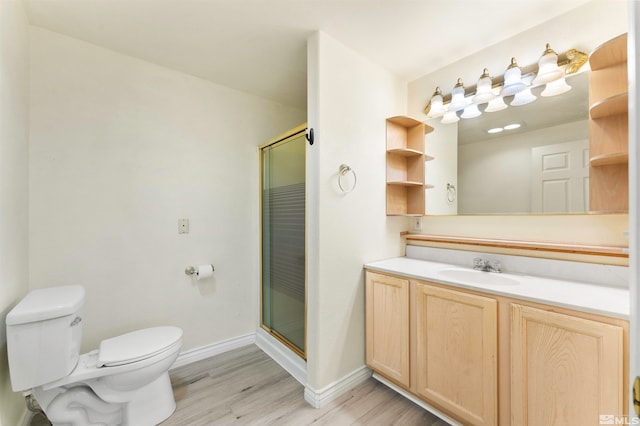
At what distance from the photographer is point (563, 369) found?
1090 mm

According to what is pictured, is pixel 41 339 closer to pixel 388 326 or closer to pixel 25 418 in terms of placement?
pixel 25 418

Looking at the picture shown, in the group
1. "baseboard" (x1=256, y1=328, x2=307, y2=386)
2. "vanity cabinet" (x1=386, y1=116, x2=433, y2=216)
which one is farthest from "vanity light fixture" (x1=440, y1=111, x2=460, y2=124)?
"baseboard" (x1=256, y1=328, x2=307, y2=386)

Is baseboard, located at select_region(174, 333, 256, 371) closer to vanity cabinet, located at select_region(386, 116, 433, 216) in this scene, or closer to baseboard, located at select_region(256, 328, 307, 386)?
baseboard, located at select_region(256, 328, 307, 386)

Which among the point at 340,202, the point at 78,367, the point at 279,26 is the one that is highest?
the point at 279,26

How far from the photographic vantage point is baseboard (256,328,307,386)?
193cm

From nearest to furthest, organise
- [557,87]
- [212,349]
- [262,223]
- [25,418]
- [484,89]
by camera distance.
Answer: [25,418]
[557,87]
[484,89]
[212,349]
[262,223]

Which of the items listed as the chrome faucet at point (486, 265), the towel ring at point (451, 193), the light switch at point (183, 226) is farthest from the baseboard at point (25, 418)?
the towel ring at point (451, 193)

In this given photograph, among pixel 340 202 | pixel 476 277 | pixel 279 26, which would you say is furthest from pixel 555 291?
pixel 279 26

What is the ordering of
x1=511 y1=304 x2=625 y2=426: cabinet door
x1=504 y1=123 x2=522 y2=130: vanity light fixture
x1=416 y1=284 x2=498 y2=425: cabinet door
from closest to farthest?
x1=511 y1=304 x2=625 y2=426: cabinet door < x1=416 y1=284 x2=498 y2=425: cabinet door < x1=504 y1=123 x2=522 y2=130: vanity light fixture

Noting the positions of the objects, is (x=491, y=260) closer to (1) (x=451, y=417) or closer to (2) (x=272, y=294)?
(1) (x=451, y=417)

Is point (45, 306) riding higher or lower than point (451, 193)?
lower

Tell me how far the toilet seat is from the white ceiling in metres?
1.93

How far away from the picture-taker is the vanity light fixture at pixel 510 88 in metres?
1.56

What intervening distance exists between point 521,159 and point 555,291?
903mm
